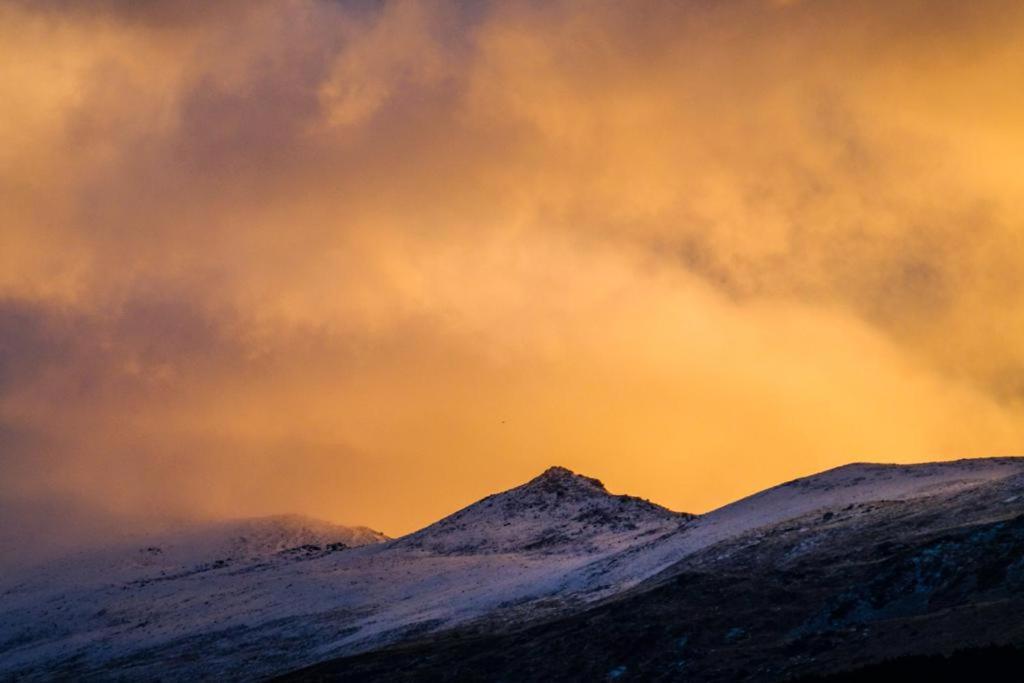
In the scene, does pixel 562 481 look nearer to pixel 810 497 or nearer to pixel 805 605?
pixel 810 497

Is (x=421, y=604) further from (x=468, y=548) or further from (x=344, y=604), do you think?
(x=468, y=548)

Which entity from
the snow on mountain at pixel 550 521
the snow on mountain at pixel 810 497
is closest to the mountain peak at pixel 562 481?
the snow on mountain at pixel 550 521

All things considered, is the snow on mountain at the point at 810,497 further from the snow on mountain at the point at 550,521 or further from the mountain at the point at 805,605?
the snow on mountain at the point at 550,521

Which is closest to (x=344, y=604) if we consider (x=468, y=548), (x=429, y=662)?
(x=468, y=548)

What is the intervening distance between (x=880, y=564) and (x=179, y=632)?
50.2 m

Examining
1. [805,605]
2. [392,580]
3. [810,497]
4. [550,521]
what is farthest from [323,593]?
[805,605]

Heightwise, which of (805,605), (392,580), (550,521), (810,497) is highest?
(550,521)

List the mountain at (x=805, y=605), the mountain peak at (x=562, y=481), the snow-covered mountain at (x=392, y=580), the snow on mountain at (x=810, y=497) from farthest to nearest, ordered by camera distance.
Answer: the mountain peak at (x=562, y=481) → the snow-covered mountain at (x=392, y=580) → the snow on mountain at (x=810, y=497) → the mountain at (x=805, y=605)

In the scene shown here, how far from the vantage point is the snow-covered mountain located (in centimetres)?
7212

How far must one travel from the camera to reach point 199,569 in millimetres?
114500

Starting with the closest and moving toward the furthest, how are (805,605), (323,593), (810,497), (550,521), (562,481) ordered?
1. (805,605)
2. (810,497)
3. (323,593)
4. (550,521)
5. (562,481)

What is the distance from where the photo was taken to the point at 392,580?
90312mm

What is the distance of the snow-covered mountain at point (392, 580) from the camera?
7212 centimetres

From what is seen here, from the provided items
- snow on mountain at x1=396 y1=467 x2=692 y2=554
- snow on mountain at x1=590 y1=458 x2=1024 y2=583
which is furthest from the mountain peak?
snow on mountain at x1=590 y1=458 x2=1024 y2=583
